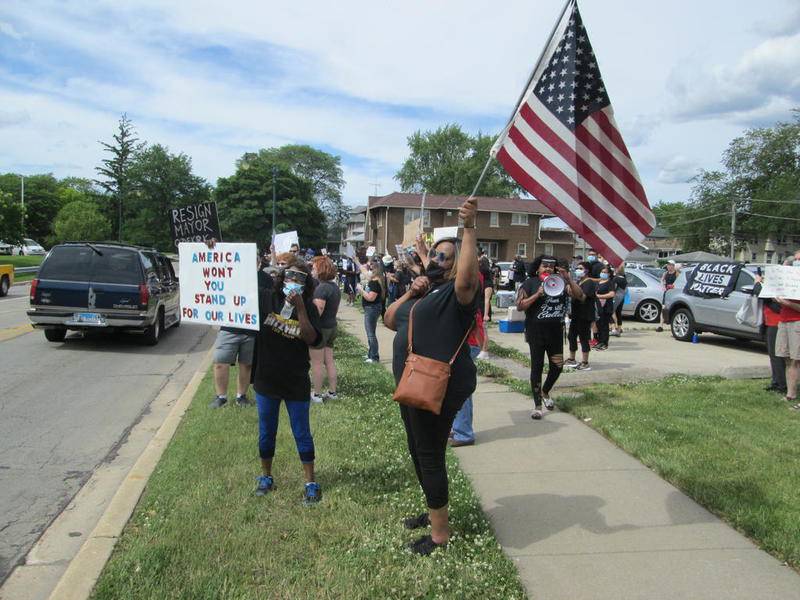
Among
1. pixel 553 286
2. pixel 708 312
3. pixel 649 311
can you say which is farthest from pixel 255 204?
pixel 553 286

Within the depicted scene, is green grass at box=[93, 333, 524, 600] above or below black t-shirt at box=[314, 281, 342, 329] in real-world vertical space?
below

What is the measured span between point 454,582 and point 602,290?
10298mm

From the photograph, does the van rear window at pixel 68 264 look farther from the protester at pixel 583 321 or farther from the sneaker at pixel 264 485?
the protester at pixel 583 321

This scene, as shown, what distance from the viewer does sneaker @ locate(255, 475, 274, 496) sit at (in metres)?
4.44

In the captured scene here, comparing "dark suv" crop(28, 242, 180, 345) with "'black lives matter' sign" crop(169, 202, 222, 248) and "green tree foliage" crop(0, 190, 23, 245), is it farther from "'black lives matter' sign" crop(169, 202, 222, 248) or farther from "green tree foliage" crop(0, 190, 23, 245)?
"green tree foliage" crop(0, 190, 23, 245)

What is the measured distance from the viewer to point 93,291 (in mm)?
11156

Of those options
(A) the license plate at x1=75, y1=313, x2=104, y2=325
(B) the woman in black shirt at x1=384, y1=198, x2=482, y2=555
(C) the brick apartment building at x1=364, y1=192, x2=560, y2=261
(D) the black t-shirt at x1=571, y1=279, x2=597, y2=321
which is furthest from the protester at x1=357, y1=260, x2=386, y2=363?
(C) the brick apartment building at x1=364, y1=192, x2=560, y2=261

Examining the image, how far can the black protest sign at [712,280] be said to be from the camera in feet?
42.0

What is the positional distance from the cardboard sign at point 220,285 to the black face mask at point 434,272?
145cm

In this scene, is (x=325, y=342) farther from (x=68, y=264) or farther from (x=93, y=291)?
(x=68, y=264)

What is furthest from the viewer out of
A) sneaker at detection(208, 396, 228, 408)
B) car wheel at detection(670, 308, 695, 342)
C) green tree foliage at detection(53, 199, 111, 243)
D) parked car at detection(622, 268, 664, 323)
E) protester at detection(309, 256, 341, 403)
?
green tree foliage at detection(53, 199, 111, 243)

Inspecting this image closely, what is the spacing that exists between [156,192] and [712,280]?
81.4 metres

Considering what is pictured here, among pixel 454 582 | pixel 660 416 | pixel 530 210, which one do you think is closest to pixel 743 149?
pixel 530 210

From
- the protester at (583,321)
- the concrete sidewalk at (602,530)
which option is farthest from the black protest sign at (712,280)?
the concrete sidewalk at (602,530)
